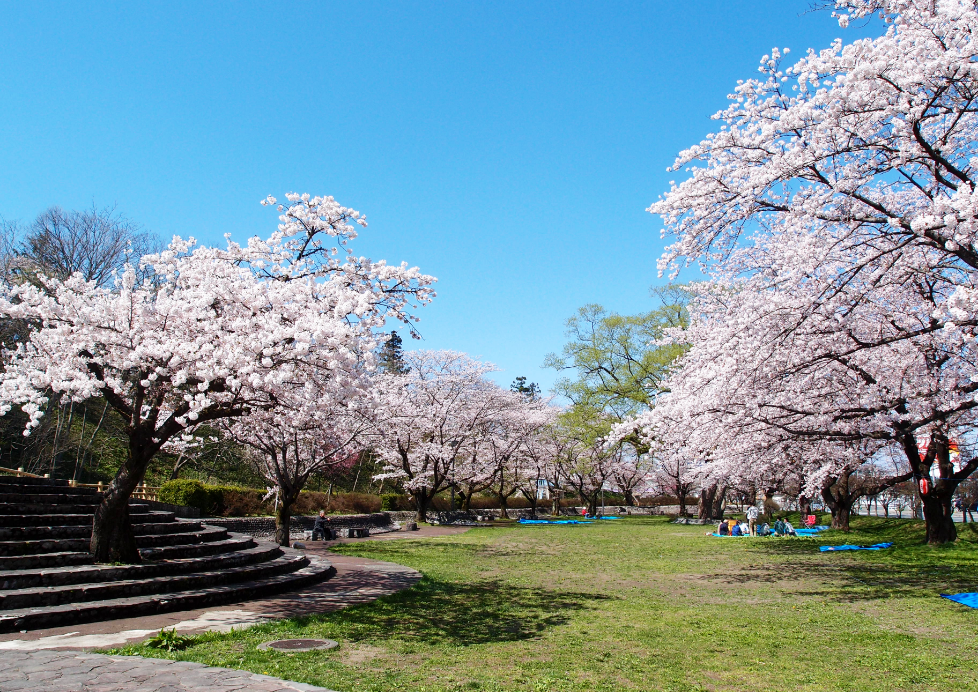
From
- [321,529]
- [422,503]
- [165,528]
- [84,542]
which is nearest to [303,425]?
[165,528]

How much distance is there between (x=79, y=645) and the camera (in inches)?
245

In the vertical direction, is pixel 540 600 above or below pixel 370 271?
below

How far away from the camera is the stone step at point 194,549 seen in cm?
1042

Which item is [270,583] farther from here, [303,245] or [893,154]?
[893,154]

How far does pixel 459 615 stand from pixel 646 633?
96.9 inches

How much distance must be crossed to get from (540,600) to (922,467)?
1220 cm

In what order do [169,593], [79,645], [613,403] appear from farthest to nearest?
[613,403]
[169,593]
[79,645]

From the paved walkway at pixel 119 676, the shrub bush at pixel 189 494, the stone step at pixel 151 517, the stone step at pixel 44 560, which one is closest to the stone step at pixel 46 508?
the stone step at pixel 151 517

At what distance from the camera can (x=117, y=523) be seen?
31.1 ft

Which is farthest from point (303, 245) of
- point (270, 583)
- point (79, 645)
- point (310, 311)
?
point (79, 645)

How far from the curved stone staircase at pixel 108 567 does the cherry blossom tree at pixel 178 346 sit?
0.68m

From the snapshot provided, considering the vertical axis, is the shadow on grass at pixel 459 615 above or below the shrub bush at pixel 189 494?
below

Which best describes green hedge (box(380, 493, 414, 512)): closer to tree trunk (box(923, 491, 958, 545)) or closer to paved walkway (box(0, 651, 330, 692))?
tree trunk (box(923, 491, 958, 545))

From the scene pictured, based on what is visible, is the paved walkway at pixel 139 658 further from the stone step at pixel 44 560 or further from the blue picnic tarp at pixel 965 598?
the blue picnic tarp at pixel 965 598
